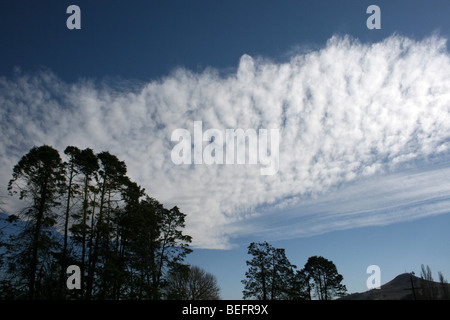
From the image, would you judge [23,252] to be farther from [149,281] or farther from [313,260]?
[313,260]

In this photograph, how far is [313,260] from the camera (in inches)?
2080

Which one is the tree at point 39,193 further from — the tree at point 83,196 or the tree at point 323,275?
the tree at point 323,275

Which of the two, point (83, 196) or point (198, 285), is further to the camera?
point (198, 285)

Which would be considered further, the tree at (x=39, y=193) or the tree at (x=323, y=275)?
the tree at (x=323, y=275)

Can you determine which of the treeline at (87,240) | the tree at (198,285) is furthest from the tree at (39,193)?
the tree at (198,285)

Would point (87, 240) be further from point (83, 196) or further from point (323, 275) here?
point (323, 275)

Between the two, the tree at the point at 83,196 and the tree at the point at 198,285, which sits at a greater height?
the tree at the point at 83,196

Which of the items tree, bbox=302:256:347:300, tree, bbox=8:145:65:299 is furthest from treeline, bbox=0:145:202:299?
tree, bbox=302:256:347:300

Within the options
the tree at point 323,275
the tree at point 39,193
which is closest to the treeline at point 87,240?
the tree at point 39,193

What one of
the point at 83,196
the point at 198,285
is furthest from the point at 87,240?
the point at 198,285

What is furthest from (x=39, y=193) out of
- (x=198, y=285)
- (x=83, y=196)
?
(x=198, y=285)
